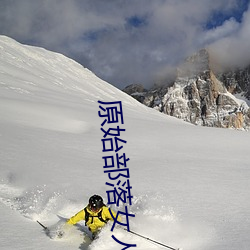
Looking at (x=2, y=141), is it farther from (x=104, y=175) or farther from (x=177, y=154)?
(x=177, y=154)

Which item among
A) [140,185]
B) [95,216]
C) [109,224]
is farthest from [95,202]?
[140,185]

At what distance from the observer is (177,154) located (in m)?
11.7

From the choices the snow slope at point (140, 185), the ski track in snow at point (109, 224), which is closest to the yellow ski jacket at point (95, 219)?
the ski track in snow at point (109, 224)

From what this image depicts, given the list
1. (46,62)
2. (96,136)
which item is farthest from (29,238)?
(46,62)

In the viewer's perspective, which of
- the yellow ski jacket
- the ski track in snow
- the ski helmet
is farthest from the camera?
the yellow ski jacket

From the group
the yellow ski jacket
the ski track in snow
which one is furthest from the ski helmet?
the ski track in snow

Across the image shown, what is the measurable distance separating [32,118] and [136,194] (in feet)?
35.7

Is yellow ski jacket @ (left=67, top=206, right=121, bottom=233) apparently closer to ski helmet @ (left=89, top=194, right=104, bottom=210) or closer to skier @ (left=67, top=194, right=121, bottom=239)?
skier @ (left=67, top=194, right=121, bottom=239)

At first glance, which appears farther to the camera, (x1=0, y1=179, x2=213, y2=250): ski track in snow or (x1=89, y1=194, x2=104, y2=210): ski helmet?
(x1=89, y1=194, x2=104, y2=210): ski helmet

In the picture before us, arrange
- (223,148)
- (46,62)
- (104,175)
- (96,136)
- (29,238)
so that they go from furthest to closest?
(46,62), (96,136), (223,148), (104,175), (29,238)

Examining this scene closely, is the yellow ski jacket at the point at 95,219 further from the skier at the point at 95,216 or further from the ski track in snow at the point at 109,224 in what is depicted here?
the ski track in snow at the point at 109,224

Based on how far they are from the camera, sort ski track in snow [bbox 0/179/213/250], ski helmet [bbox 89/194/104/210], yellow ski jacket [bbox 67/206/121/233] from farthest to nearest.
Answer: yellow ski jacket [bbox 67/206/121/233] → ski helmet [bbox 89/194/104/210] → ski track in snow [bbox 0/179/213/250]

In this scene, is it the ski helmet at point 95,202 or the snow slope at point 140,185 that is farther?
the ski helmet at point 95,202

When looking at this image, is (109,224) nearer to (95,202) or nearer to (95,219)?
(95,219)
